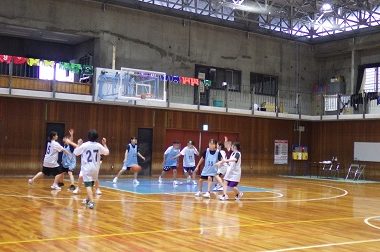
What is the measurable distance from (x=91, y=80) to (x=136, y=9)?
4.81 meters

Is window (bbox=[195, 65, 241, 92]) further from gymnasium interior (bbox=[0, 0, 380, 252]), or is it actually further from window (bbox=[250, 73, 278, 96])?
window (bbox=[250, 73, 278, 96])

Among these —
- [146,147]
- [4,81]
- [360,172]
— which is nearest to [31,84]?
[4,81]

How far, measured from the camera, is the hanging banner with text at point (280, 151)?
2841 centimetres

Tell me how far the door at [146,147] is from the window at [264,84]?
305 inches

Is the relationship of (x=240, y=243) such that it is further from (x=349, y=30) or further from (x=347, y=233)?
(x=349, y=30)

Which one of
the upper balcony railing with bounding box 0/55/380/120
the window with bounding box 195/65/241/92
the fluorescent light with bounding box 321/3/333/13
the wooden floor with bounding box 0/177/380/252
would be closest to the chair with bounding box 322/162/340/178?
the upper balcony railing with bounding box 0/55/380/120

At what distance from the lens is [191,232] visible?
8.19 m

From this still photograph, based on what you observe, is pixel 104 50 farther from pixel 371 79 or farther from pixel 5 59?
pixel 371 79

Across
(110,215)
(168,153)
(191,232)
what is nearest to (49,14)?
(168,153)

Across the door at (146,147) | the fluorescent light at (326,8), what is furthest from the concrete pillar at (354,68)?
the door at (146,147)

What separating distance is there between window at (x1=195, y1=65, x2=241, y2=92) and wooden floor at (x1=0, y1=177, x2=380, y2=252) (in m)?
13.5

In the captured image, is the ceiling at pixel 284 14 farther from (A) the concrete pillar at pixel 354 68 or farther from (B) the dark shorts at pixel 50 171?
(B) the dark shorts at pixel 50 171

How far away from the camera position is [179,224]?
900cm

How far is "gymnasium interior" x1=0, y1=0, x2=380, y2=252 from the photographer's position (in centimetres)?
1216
